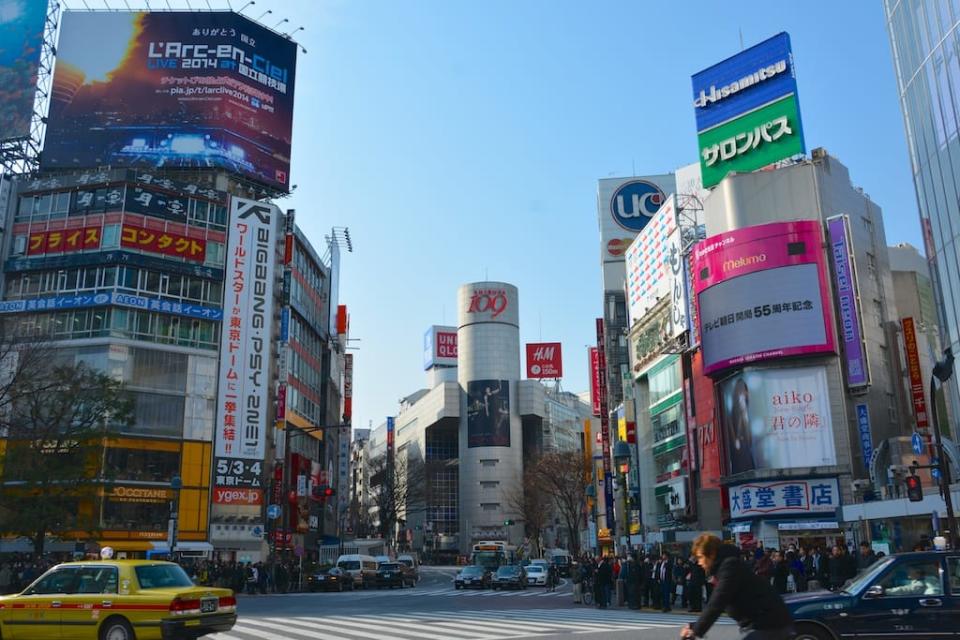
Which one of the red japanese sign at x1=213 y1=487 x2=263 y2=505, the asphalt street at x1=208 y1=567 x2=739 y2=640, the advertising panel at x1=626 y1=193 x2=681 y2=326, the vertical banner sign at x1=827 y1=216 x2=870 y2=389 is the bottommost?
the asphalt street at x1=208 y1=567 x2=739 y2=640

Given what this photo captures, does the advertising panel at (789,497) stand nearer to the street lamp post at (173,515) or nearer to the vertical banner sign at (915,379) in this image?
the vertical banner sign at (915,379)

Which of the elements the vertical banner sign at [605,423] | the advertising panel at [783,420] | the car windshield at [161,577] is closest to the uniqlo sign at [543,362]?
the vertical banner sign at [605,423]

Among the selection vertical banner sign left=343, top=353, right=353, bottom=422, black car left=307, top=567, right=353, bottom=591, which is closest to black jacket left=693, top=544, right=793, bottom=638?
black car left=307, top=567, right=353, bottom=591

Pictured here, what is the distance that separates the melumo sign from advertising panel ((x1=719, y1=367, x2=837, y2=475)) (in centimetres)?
1345

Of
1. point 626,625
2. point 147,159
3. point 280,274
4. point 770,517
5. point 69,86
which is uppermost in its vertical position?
point 69,86

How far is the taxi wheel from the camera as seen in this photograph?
12.8 metres

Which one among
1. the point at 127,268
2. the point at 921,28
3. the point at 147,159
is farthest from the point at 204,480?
the point at 921,28

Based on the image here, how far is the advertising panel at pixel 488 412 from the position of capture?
125 meters

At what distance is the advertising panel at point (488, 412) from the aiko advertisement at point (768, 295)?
2937 inches

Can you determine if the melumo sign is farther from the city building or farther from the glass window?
the glass window

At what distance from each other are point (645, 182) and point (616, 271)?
9256mm

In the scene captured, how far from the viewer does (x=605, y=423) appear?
74.9 metres

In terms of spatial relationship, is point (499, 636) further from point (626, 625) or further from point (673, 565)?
point (673, 565)

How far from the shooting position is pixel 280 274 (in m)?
59.7
